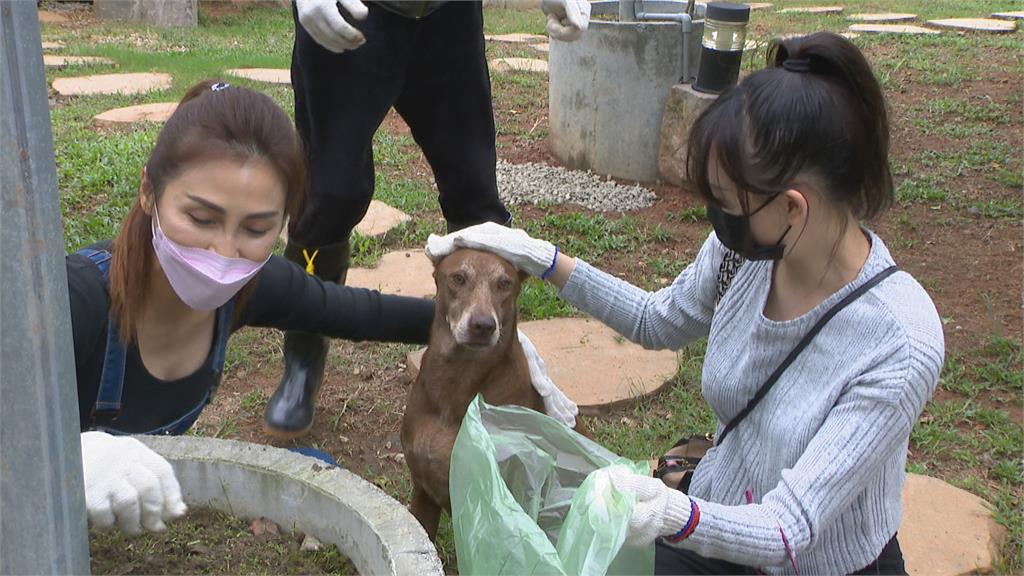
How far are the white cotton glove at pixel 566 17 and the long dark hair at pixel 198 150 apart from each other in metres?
0.91

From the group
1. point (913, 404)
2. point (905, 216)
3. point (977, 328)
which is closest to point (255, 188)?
point (913, 404)

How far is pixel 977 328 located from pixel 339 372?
93.5 inches

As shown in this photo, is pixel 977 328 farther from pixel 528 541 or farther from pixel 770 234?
Result: pixel 528 541

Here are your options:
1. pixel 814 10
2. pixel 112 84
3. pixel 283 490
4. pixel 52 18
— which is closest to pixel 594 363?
pixel 283 490

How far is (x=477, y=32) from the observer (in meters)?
2.96

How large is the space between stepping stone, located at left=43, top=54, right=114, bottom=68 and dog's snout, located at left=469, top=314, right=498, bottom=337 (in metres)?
6.00

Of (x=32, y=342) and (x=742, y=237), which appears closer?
(x=32, y=342)

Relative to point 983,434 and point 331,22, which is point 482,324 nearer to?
point 331,22

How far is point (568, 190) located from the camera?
17.7 feet

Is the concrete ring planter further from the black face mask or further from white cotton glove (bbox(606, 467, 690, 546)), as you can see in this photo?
the black face mask

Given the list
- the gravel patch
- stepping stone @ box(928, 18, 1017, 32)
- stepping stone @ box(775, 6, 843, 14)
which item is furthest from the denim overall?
stepping stone @ box(775, 6, 843, 14)

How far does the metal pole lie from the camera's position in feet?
3.22

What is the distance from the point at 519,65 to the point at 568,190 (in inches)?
116

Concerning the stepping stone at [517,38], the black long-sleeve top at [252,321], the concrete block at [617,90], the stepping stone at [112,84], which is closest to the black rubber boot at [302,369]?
the black long-sleeve top at [252,321]
